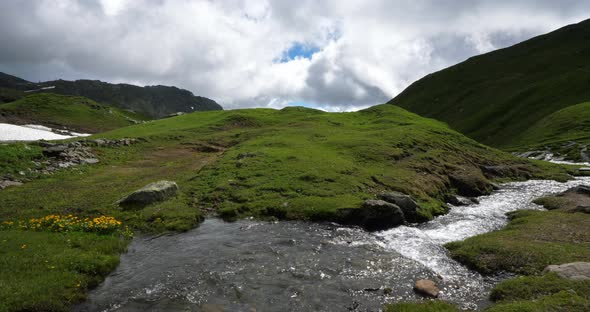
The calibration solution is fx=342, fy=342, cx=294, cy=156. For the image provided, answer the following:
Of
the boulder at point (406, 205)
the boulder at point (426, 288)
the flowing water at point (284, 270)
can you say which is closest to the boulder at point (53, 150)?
the flowing water at point (284, 270)

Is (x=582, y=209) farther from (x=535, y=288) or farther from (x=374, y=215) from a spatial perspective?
(x=535, y=288)

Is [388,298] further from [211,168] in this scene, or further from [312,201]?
[211,168]

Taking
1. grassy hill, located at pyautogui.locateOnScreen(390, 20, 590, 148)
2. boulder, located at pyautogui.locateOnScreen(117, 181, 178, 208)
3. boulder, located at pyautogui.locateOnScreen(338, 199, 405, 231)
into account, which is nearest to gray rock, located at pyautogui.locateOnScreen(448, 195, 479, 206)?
boulder, located at pyautogui.locateOnScreen(338, 199, 405, 231)

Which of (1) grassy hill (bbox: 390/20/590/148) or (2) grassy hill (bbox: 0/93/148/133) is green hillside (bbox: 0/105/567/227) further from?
(2) grassy hill (bbox: 0/93/148/133)

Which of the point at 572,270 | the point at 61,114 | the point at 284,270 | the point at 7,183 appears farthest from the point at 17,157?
the point at 61,114

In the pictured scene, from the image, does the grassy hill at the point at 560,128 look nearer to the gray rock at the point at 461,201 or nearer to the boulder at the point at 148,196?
the gray rock at the point at 461,201

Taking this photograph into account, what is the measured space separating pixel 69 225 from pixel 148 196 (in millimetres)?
7075

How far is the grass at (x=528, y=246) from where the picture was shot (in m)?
19.5

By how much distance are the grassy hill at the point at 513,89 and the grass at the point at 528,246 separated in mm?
88288

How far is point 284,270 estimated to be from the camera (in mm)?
19438

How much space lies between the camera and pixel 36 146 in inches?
1761

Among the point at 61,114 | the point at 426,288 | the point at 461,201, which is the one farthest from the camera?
the point at 61,114

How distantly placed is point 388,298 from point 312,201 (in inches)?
582

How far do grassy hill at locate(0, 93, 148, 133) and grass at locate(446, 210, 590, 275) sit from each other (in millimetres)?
129997
